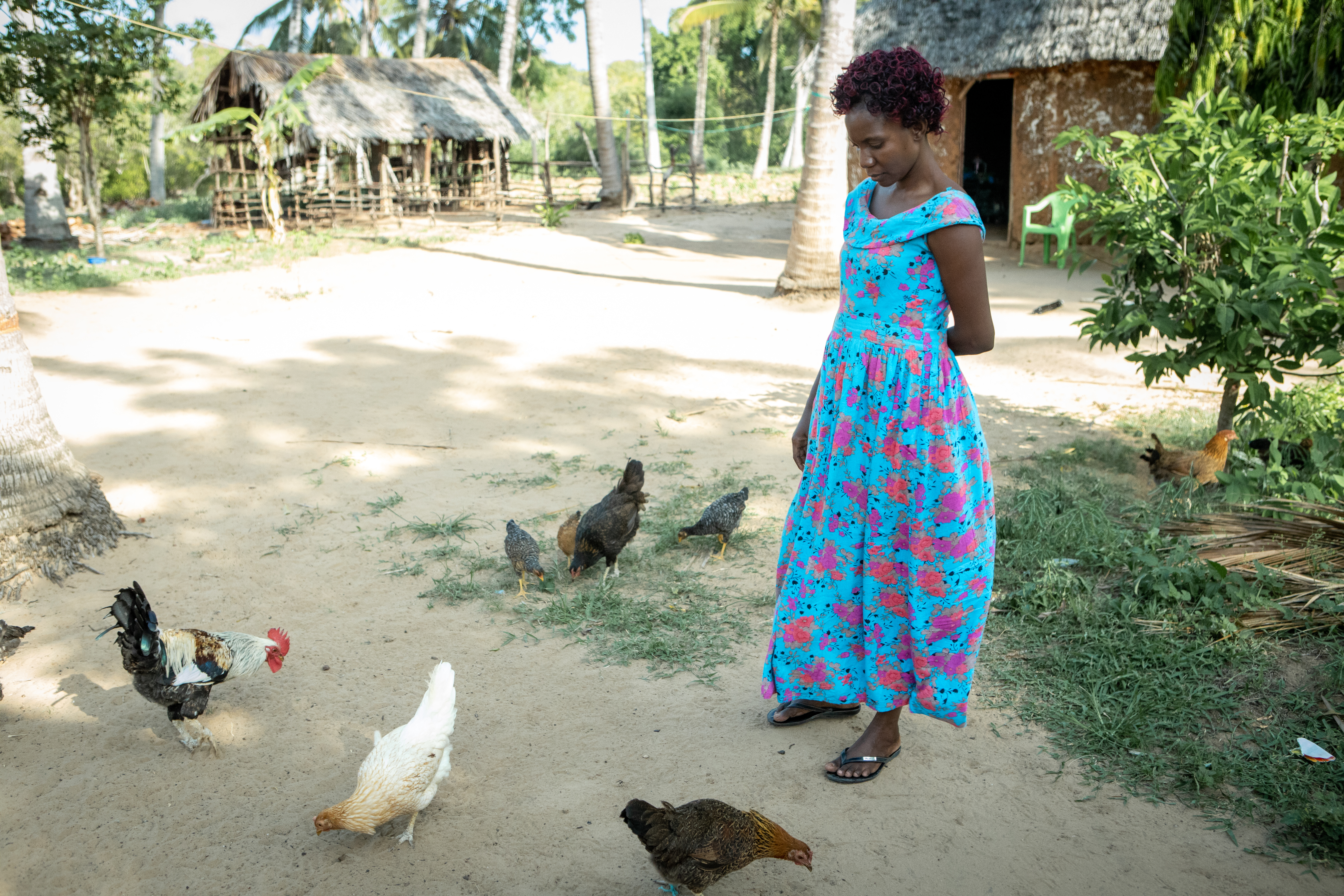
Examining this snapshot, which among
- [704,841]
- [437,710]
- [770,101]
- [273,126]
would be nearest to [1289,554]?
[704,841]

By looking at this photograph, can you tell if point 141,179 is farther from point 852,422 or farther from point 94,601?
point 852,422

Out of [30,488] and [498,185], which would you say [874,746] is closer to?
[30,488]

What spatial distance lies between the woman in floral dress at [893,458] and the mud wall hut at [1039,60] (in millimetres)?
10310

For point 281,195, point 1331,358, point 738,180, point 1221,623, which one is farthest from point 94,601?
point 738,180

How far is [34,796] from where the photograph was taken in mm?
2938

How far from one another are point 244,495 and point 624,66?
241 feet

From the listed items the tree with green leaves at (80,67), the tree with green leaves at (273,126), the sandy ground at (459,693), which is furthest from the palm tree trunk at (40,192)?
the sandy ground at (459,693)

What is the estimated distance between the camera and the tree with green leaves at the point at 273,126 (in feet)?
56.8

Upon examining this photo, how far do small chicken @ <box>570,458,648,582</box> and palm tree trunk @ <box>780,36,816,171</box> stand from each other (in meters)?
29.2

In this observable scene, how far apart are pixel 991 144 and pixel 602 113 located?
9172mm

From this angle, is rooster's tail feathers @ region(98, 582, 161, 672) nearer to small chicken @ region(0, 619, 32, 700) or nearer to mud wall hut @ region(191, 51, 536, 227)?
small chicken @ region(0, 619, 32, 700)

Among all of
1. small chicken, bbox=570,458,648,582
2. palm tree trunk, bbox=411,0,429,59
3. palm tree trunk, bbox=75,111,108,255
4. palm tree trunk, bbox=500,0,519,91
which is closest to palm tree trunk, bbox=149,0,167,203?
palm tree trunk, bbox=411,0,429,59

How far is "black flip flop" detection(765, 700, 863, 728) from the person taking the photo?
320 centimetres

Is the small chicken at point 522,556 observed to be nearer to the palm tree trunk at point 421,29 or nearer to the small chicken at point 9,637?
the small chicken at point 9,637
